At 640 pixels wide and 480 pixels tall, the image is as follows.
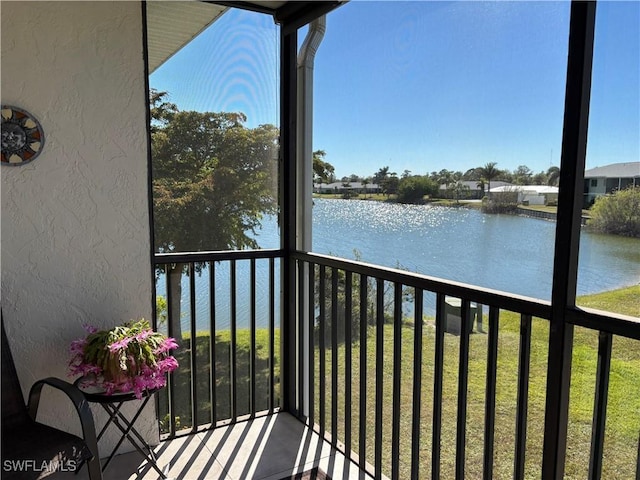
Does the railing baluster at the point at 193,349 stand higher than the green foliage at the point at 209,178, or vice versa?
the green foliage at the point at 209,178

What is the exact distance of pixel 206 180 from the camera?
2760mm

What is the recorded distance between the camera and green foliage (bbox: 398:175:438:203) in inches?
87.8

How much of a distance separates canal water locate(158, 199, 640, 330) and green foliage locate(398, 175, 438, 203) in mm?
48

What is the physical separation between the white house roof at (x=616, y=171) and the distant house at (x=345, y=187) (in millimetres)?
1130

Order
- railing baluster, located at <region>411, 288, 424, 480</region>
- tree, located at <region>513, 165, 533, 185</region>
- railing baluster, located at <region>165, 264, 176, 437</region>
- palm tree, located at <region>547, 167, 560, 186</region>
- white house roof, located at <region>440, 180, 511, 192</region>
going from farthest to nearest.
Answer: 1. railing baluster, located at <region>165, 264, 176, 437</region>
2. railing baluster, located at <region>411, 288, 424, 480</region>
3. white house roof, located at <region>440, 180, 511, 192</region>
4. tree, located at <region>513, 165, 533, 185</region>
5. palm tree, located at <region>547, 167, 560, 186</region>

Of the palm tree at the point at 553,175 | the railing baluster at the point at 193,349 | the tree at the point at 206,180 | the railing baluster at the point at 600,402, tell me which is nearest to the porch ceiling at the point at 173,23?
the tree at the point at 206,180

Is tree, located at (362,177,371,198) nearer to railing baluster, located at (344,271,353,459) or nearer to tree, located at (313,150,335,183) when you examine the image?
tree, located at (313,150,335,183)

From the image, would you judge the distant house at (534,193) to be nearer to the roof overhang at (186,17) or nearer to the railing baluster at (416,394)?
the railing baluster at (416,394)

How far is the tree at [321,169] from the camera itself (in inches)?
111

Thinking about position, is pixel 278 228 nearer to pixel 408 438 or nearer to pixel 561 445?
pixel 408 438

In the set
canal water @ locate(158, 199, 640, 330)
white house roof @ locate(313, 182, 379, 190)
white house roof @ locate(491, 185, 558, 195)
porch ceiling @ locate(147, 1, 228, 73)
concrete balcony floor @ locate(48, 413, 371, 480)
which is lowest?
concrete balcony floor @ locate(48, 413, 371, 480)

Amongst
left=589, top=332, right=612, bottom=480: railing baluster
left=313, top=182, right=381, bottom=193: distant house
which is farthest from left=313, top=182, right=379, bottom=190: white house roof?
left=589, top=332, right=612, bottom=480: railing baluster

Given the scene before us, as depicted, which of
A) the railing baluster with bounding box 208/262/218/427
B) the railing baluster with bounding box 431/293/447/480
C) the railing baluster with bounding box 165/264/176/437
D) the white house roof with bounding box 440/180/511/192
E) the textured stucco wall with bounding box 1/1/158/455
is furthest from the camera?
the railing baluster with bounding box 208/262/218/427

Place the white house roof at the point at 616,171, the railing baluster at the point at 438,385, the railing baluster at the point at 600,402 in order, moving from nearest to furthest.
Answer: the white house roof at the point at 616,171, the railing baluster at the point at 600,402, the railing baluster at the point at 438,385
